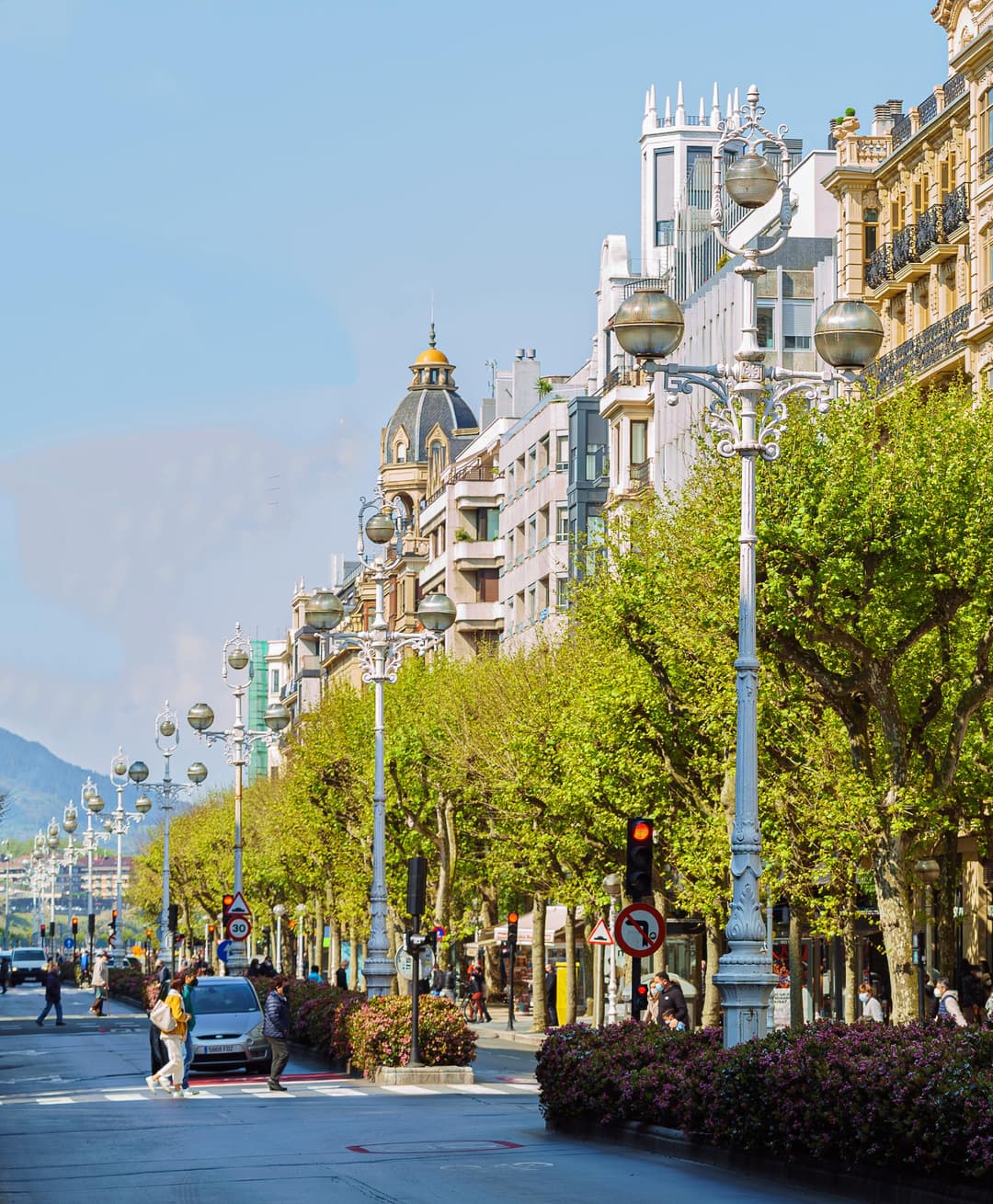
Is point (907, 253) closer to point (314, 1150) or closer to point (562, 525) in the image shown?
point (562, 525)

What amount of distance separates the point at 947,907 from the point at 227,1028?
12.4m

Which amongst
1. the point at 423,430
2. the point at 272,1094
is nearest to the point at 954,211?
the point at 272,1094

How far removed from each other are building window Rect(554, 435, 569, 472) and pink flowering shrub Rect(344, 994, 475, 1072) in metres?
53.1

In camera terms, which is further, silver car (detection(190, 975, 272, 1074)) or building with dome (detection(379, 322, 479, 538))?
building with dome (detection(379, 322, 479, 538))

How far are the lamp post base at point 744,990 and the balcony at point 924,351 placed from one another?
3156 centimetres

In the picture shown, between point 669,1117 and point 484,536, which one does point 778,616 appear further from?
point 484,536

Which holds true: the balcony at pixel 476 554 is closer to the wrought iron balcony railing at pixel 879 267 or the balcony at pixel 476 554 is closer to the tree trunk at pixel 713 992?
the wrought iron balcony railing at pixel 879 267

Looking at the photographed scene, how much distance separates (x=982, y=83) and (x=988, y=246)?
370 centimetres

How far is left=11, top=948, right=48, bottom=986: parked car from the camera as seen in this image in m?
120

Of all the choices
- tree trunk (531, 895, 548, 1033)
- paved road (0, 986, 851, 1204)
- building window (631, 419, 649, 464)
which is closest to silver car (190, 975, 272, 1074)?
paved road (0, 986, 851, 1204)

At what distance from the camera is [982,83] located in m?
51.7

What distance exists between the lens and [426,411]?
134m

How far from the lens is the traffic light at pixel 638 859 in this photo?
23.5m

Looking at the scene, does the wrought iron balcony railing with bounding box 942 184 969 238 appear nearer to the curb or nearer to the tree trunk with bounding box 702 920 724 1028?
the tree trunk with bounding box 702 920 724 1028
